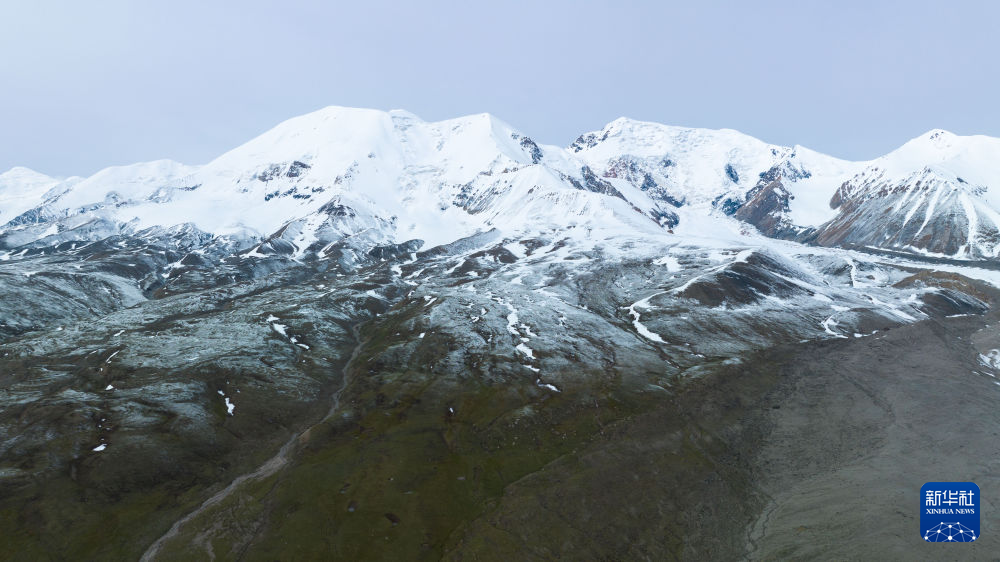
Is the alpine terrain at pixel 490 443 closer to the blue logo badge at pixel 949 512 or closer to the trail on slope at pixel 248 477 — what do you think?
the trail on slope at pixel 248 477

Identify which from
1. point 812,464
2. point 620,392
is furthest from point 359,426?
point 812,464

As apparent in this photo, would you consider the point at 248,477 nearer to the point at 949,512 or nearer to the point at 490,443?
the point at 490,443

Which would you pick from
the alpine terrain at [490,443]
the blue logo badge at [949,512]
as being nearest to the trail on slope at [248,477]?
the alpine terrain at [490,443]

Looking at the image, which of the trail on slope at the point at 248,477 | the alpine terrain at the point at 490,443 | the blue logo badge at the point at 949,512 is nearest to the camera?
the blue logo badge at the point at 949,512

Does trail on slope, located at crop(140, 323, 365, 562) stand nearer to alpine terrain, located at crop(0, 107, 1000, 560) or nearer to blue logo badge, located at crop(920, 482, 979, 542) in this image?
alpine terrain, located at crop(0, 107, 1000, 560)

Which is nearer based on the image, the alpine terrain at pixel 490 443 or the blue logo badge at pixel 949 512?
the blue logo badge at pixel 949 512

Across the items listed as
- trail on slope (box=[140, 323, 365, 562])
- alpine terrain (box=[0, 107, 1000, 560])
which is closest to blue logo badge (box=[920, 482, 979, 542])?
alpine terrain (box=[0, 107, 1000, 560])

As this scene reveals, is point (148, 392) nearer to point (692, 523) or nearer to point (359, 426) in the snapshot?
point (359, 426)

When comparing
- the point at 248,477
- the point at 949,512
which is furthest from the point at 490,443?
the point at 949,512
